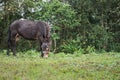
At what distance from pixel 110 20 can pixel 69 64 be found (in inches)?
386

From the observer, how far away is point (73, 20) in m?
19.2

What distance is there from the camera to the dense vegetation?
1892cm

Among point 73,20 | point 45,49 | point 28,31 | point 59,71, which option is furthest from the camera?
point 73,20

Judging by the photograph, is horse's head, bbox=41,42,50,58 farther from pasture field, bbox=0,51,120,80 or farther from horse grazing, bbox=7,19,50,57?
pasture field, bbox=0,51,120,80

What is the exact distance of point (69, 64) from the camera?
36.0 ft

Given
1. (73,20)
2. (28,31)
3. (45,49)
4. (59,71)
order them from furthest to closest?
(73,20)
(28,31)
(45,49)
(59,71)

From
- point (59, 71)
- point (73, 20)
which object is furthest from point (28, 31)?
point (59, 71)

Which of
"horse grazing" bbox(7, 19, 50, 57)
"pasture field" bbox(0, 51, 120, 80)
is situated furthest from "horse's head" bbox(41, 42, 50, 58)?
"pasture field" bbox(0, 51, 120, 80)

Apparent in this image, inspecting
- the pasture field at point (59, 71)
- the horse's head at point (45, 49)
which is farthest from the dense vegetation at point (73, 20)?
the pasture field at point (59, 71)

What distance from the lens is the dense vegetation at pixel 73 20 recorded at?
1892 centimetres

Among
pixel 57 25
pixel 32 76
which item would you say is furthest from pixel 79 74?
pixel 57 25

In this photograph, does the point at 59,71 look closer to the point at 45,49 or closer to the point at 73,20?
the point at 45,49

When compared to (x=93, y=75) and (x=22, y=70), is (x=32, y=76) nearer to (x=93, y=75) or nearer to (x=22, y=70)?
(x=22, y=70)

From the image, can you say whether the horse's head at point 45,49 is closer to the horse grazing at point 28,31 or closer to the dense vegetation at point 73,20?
the horse grazing at point 28,31
